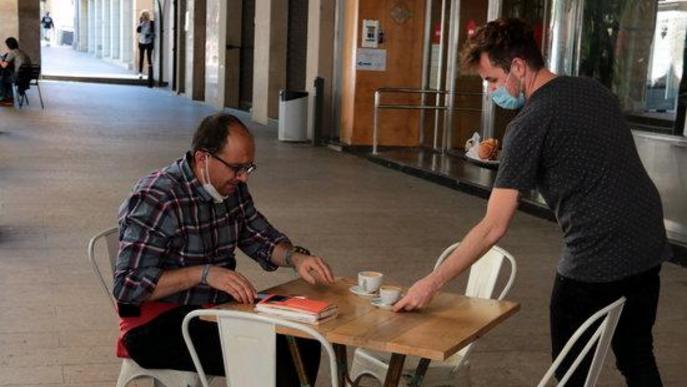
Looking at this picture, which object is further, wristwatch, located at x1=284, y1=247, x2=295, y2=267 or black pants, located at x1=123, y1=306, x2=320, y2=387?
wristwatch, located at x1=284, y1=247, x2=295, y2=267

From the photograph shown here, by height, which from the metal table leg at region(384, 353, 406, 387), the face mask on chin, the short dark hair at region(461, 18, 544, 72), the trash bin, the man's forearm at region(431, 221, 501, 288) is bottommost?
the trash bin

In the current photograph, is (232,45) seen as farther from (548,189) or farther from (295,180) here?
(548,189)

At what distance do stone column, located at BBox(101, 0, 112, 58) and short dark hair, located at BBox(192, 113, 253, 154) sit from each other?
148ft

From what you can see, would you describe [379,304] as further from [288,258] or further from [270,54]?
[270,54]

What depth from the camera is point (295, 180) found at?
1065 cm

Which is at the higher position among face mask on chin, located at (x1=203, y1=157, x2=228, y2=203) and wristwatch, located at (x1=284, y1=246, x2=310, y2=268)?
face mask on chin, located at (x1=203, y1=157, x2=228, y2=203)

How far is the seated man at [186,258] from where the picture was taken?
3.06m

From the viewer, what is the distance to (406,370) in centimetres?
362

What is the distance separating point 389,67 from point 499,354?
950 cm

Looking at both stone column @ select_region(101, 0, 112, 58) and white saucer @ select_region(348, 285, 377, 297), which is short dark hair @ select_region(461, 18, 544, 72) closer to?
white saucer @ select_region(348, 285, 377, 297)

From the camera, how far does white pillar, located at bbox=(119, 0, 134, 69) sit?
3966 centimetres

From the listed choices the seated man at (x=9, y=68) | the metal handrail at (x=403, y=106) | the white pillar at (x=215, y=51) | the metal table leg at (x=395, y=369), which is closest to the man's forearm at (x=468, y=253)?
the metal table leg at (x=395, y=369)

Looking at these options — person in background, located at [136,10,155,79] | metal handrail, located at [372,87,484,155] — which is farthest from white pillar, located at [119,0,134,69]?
metal handrail, located at [372,87,484,155]

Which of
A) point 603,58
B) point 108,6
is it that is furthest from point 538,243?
point 108,6
